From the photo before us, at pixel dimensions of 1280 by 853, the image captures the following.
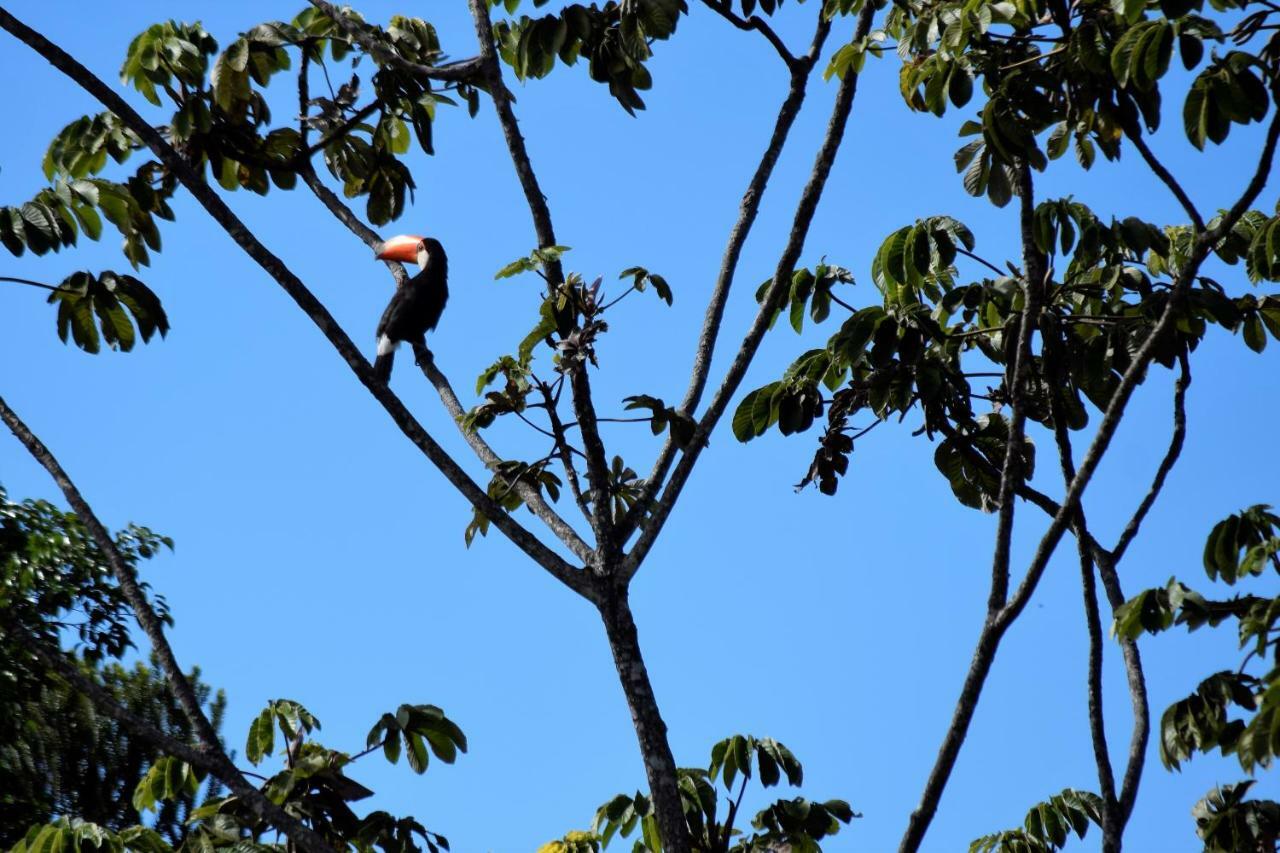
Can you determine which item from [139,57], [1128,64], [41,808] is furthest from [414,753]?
[41,808]

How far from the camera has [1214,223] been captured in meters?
4.51

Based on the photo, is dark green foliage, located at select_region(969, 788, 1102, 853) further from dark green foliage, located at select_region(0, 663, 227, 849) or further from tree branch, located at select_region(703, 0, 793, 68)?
dark green foliage, located at select_region(0, 663, 227, 849)

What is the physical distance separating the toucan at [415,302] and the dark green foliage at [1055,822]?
3.58 metres

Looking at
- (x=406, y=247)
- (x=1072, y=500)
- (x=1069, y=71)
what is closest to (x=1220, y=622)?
(x=1072, y=500)

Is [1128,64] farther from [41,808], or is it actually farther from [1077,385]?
[41,808]

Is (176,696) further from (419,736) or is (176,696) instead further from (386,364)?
(386,364)

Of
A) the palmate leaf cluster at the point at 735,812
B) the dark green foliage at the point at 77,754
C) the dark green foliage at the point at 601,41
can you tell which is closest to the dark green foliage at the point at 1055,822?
the palmate leaf cluster at the point at 735,812

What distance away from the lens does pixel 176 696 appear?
13.6 feet

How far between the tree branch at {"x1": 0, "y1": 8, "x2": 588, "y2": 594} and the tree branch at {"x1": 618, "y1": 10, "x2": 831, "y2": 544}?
328 mm

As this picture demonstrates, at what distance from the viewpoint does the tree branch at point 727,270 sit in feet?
14.9

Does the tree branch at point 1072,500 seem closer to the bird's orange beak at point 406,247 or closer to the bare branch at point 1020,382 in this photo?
the bare branch at point 1020,382

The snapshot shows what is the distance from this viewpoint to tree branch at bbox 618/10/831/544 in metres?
4.55

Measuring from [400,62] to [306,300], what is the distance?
2.85ft

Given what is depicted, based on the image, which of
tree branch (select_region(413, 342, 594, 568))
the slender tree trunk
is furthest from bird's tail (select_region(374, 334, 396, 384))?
the slender tree trunk
